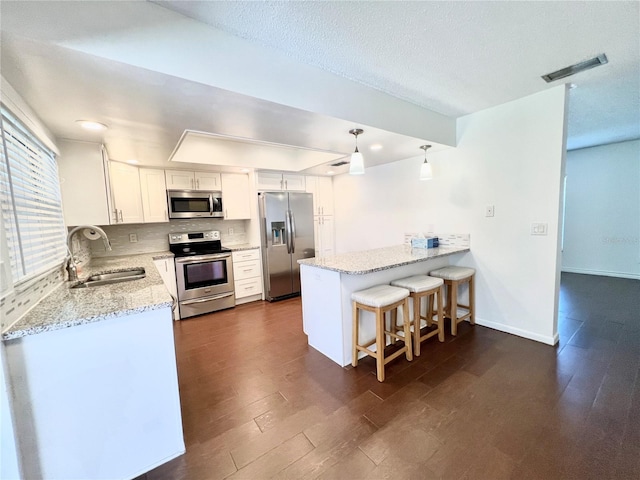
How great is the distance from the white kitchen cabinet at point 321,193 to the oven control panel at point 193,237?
67.1 inches

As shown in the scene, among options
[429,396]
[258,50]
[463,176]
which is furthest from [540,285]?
[258,50]

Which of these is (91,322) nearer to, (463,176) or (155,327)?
(155,327)

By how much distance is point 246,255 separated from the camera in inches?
159

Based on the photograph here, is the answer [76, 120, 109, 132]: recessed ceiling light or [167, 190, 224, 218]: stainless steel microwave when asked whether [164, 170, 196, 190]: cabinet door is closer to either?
[167, 190, 224, 218]: stainless steel microwave

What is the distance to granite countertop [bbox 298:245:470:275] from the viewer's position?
2.14m

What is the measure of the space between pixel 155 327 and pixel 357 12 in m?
1.98

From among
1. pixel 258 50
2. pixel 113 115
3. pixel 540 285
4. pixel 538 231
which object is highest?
pixel 258 50

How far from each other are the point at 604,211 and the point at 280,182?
19.1 ft

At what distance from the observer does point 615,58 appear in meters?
1.92

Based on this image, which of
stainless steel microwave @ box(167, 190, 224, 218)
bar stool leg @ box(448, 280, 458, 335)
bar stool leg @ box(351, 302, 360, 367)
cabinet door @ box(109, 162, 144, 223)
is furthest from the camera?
stainless steel microwave @ box(167, 190, 224, 218)

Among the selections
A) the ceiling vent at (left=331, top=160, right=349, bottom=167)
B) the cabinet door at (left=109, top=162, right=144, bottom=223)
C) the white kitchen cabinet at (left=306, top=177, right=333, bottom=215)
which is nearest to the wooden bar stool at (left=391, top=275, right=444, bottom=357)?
the ceiling vent at (left=331, top=160, right=349, bottom=167)

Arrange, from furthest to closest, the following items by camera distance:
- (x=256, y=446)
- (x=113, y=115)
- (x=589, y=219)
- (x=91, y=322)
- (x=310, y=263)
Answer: (x=589, y=219), (x=310, y=263), (x=113, y=115), (x=256, y=446), (x=91, y=322)

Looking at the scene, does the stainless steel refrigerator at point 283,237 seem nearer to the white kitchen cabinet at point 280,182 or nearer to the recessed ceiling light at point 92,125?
the white kitchen cabinet at point 280,182

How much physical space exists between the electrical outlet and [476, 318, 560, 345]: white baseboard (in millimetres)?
999
